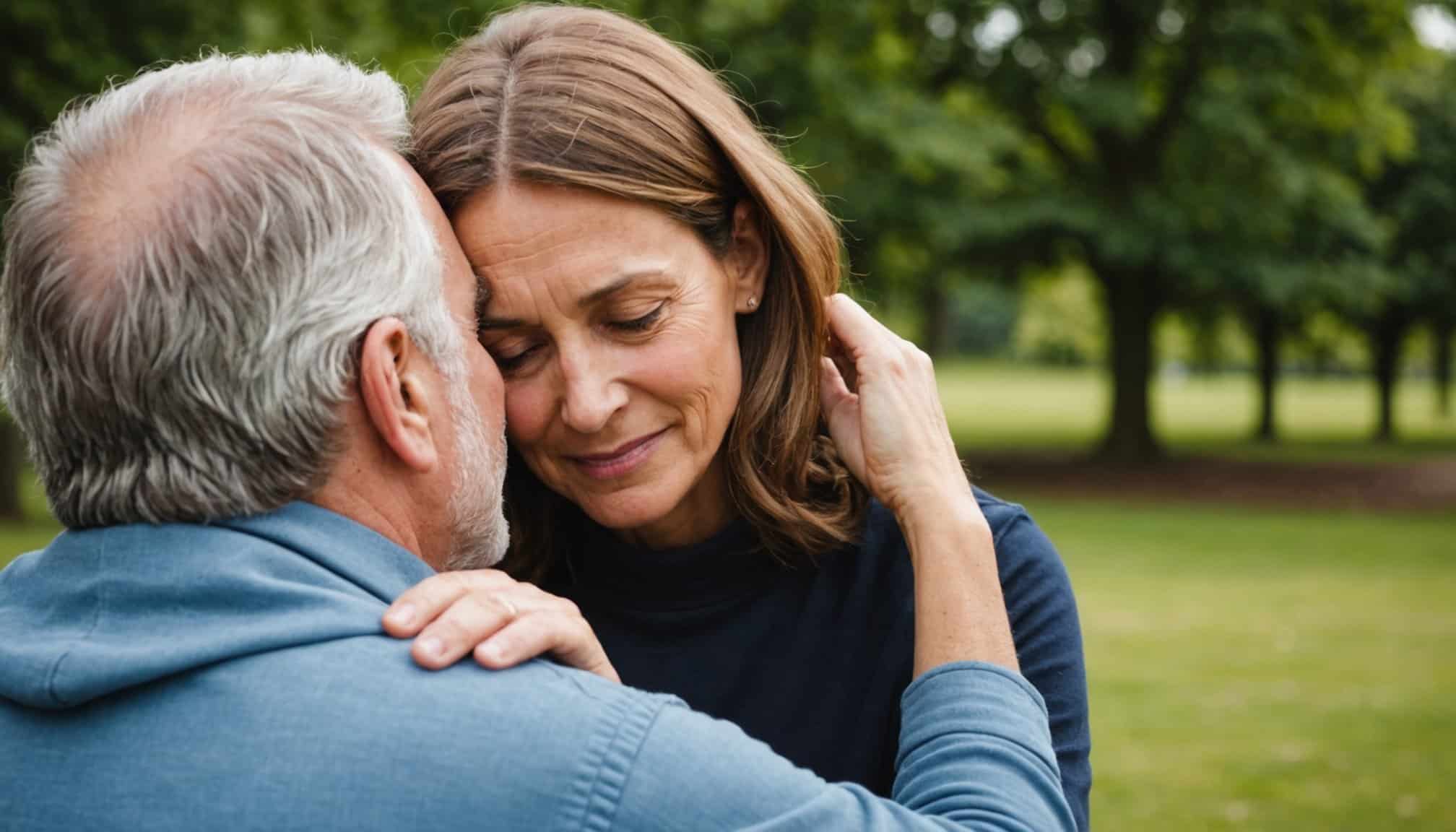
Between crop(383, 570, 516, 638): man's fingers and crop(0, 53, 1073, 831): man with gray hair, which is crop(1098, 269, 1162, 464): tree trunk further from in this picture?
crop(383, 570, 516, 638): man's fingers

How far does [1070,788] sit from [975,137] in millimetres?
17507

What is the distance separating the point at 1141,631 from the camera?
36.3 feet

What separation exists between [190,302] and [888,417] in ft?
Answer: 4.10

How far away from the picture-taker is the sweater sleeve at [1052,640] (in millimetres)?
2322

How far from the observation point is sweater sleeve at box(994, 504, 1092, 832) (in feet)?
7.62

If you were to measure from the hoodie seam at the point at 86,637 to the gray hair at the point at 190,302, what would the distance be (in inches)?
2.3

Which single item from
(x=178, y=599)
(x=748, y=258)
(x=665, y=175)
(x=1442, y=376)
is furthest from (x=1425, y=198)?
(x=178, y=599)

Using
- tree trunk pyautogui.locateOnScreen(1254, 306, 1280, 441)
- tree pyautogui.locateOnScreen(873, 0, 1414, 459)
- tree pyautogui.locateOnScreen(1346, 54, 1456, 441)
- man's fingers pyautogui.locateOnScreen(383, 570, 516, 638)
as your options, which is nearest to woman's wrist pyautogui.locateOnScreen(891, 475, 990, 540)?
man's fingers pyautogui.locateOnScreen(383, 570, 516, 638)

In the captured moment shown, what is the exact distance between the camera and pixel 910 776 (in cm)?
183

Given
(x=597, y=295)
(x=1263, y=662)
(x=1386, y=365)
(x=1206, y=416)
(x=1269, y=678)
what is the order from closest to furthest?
(x=597, y=295) < (x=1269, y=678) < (x=1263, y=662) < (x=1386, y=365) < (x=1206, y=416)

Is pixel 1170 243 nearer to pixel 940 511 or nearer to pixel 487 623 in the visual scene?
pixel 940 511

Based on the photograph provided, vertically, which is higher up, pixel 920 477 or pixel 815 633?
pixel 920 477

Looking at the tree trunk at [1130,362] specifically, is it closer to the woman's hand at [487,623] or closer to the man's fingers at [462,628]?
the woman's hand at [487,623]

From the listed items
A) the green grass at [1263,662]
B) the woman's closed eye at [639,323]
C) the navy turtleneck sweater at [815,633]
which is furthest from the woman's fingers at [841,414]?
the green grass at [1263,662]
